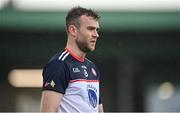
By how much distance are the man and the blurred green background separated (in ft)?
31.3

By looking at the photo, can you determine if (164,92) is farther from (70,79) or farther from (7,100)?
(70,79)

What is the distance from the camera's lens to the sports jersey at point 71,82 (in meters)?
5.75

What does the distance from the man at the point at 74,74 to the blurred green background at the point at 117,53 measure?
953 cm

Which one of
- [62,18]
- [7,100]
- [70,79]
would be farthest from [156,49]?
[70,79]

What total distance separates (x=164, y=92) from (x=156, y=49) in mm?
1352

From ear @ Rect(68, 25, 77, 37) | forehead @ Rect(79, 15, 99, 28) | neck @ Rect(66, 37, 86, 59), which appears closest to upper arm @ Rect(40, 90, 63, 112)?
neck @ Rect(66, 37, 86, 59)

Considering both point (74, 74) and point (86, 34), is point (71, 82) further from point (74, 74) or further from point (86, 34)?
point (86, 34)

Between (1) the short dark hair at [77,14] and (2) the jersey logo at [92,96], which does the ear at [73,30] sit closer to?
(1) the short dark hair at [77,14]

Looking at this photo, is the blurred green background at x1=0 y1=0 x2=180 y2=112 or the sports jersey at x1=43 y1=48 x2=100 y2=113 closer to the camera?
the sports jersey at x1=43 y1=48 x2=100 y2=113

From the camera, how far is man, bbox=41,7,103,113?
5.73 meters

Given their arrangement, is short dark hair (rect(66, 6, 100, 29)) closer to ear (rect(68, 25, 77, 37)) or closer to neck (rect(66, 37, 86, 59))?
Answer: ear (rect(68, 25, 77, 37))

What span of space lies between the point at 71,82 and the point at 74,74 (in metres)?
0.07

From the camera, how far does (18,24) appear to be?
628 inches

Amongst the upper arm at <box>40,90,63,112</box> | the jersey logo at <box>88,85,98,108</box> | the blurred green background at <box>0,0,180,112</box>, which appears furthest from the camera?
the blurred green background at <box>0,0,180,112</box>
